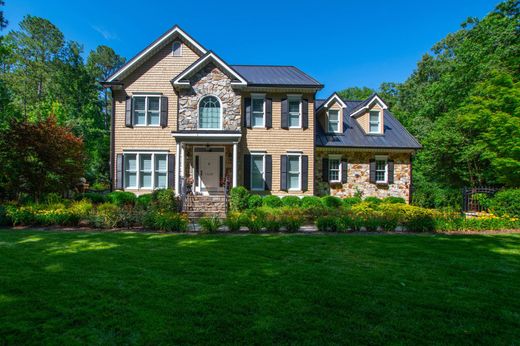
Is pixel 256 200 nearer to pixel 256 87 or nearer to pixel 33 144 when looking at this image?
pixel 256 87

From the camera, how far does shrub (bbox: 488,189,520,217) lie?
11031 millimetres

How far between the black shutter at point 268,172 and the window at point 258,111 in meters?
2.11

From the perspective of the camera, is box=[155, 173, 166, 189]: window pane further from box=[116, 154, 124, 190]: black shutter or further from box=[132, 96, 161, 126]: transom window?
box=[132, 96, 161, 126]: transom window

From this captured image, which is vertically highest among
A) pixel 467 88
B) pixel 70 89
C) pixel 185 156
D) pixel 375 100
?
pixel 70 89

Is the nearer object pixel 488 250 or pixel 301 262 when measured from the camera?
pixel 301 262

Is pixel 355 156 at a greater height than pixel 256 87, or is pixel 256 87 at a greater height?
pixel 256 87

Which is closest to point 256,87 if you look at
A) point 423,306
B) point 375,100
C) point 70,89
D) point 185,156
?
Answer: point 185,156

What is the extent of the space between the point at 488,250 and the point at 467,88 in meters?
19.8

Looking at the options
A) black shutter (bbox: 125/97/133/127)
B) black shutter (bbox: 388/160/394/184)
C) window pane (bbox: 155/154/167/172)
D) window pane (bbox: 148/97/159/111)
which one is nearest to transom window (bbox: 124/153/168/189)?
window pane (bbox: 155/154/167/172)

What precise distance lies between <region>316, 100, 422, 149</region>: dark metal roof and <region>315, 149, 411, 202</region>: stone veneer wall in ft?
1.76

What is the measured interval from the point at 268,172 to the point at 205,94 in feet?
18.9

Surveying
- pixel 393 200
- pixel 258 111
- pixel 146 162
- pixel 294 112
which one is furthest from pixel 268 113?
pixel 393 200

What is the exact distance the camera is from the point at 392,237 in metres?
8.08

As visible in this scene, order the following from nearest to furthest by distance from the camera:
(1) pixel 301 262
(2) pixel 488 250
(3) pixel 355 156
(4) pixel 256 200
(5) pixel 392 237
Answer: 1. (1) pixel 301 262
2. (2) pixel 488 250
3. (5) pixel 392 237
4. (4) pixel 256 200
5. (3) pixel 355 156
